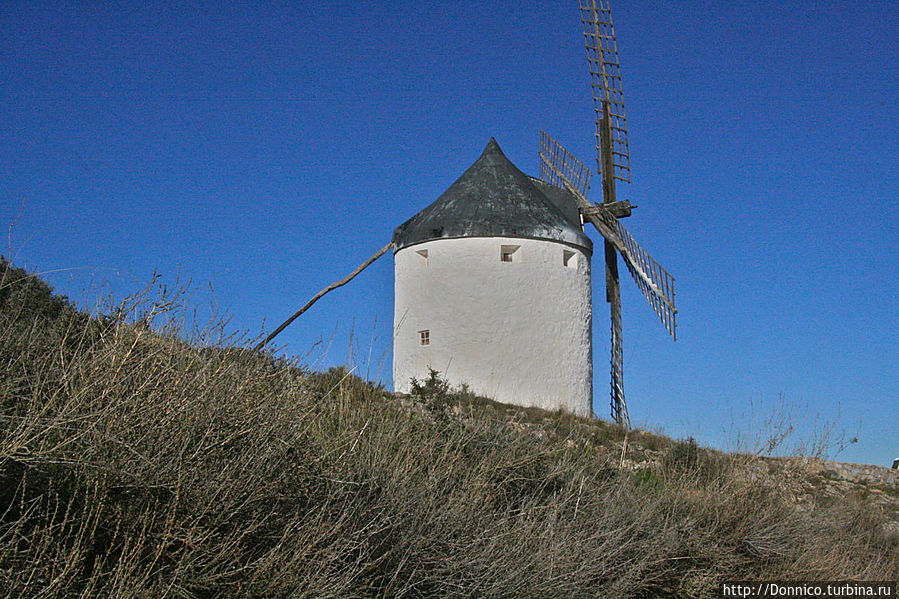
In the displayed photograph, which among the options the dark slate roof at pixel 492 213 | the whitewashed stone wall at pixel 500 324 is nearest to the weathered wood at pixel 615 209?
the dark slate roof at pixel 492 213

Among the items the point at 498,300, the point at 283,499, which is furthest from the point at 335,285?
the point at 283,499

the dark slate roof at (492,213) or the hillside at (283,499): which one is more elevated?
the dark slate roof at (492,213)

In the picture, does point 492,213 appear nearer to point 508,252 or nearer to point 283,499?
point 508,252

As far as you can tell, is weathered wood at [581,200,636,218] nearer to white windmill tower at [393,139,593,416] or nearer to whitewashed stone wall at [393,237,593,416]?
white windmill tower at [393,139,593,416]

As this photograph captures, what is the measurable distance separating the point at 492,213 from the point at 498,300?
1701 mm

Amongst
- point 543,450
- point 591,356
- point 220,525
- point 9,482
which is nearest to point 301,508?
point 220,525

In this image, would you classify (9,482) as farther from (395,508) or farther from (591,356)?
(591,356)

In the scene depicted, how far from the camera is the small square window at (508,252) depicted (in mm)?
14230

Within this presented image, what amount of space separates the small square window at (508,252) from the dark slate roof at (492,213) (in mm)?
223

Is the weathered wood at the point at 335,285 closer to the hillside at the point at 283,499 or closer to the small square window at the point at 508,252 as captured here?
the small square window at the point at 508,252

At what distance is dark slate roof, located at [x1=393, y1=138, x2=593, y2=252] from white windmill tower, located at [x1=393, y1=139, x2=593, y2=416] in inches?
0.9

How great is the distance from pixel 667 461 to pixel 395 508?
21.3 feet

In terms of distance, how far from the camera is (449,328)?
14000 mm

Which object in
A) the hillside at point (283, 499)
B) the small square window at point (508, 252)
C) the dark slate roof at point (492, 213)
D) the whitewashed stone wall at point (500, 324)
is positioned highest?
the dark slate roof at point (492, 213)
